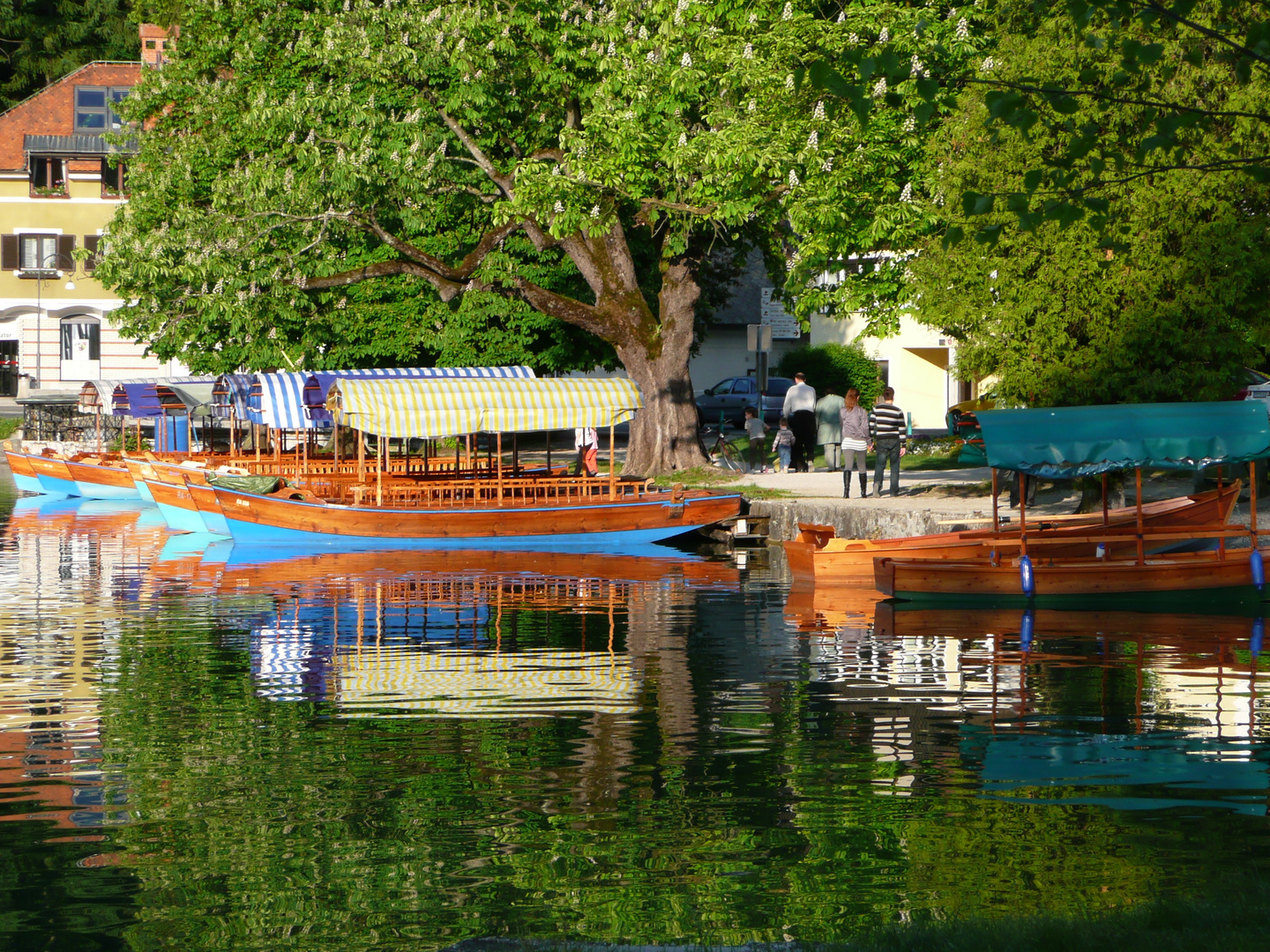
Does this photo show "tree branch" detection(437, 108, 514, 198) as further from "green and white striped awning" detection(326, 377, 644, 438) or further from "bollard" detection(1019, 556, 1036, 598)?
"bollard" detection(1019, 556, 1036, 598)

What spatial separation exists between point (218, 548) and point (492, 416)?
5.49 m

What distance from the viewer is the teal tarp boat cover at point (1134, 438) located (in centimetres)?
1914

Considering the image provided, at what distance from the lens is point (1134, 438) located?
19203mm

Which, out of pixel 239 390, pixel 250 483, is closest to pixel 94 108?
pixel 239 390

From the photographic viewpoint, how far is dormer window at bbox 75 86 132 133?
66.0m

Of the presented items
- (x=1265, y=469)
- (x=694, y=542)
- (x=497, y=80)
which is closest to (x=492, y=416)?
(x=694, y=542)

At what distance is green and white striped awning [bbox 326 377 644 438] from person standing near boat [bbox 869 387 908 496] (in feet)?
14.9

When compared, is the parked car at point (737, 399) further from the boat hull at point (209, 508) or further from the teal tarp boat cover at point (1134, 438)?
the teal tarp boat cover at point (1134, 438)

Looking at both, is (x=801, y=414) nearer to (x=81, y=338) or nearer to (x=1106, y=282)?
(x=1106, y=282)

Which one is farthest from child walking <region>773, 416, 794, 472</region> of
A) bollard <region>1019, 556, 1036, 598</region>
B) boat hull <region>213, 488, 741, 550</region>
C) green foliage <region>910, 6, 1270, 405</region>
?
bollard <region>1019, 556, 1036, 598</region>

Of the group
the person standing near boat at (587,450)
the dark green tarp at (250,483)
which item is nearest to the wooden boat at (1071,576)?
the dark green tarp at (250,483)

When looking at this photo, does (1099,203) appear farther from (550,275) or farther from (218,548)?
(550,275)

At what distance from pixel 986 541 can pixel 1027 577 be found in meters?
1.28

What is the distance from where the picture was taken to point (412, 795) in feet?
34.1
